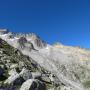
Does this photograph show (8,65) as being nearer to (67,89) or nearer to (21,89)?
(67,89)

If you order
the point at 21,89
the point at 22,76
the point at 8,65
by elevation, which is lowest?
the point at 21,89

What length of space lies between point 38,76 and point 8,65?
19.3 ft

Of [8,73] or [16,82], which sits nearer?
[16,82]

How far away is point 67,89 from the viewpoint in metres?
35.5

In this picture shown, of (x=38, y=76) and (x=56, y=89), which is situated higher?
(x=38, y=76)

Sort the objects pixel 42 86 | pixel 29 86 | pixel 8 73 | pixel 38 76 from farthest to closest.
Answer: pixel 38 76
pixel 8 73
pixel 42 86
pixel 29 86

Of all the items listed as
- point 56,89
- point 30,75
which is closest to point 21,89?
point 56,89

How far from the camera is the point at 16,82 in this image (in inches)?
1315

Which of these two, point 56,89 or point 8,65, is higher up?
point 8,65

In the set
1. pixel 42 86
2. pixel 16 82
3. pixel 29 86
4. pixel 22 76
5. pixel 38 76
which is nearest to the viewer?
pixel 29 86

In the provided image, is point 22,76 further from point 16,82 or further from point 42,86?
point 42,86

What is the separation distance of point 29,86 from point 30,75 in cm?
999

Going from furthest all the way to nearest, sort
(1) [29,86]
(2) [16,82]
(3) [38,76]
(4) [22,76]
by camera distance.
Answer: (3) [38,76] < (4) [22,76] < (2) [16,82] < (1) [29,86]

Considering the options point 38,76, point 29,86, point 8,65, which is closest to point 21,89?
point 29,86
